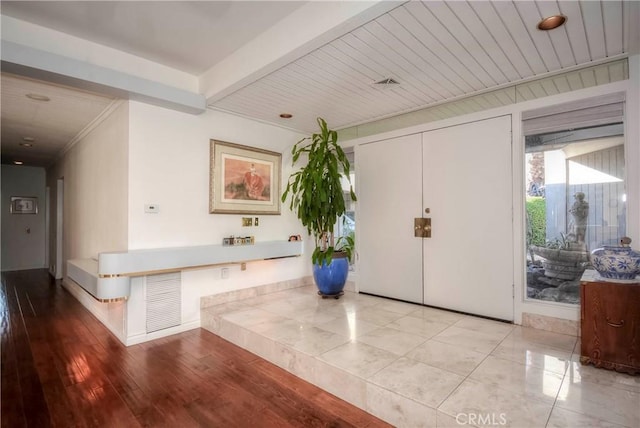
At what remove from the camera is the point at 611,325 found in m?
2.23

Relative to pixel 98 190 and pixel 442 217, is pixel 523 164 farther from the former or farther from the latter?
pixel 98 190

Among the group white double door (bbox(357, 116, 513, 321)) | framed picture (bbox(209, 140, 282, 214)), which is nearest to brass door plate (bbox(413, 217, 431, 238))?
white double door (bbox(357, 116, 513, 321))

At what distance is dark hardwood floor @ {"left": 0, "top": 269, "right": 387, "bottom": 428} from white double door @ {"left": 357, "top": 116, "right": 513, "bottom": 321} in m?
2.07

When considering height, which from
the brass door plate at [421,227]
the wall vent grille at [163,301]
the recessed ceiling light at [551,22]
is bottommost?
the wall vent grille at [163,301]

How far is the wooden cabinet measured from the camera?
2.16 m

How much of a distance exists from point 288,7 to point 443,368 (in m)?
2.90

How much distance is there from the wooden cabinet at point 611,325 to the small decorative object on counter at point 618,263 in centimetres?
13

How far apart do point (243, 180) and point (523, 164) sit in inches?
126

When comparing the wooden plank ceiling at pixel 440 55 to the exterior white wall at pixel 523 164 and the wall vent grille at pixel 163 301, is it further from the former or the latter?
the wall vent grille at pixel 163 301

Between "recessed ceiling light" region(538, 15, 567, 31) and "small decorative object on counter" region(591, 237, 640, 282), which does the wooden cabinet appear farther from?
"recessed ceiling light" region(538, 15, 567, 31)

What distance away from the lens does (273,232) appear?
4504 mm

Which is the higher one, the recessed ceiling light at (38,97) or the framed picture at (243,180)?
the recessed ceiling light at (38,97)

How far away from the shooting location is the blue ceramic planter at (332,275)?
13.3 ft

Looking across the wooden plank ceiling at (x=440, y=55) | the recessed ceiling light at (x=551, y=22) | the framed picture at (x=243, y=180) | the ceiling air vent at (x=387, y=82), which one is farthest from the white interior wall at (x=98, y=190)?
the recessed ceiling light at (x=551, y=22)
